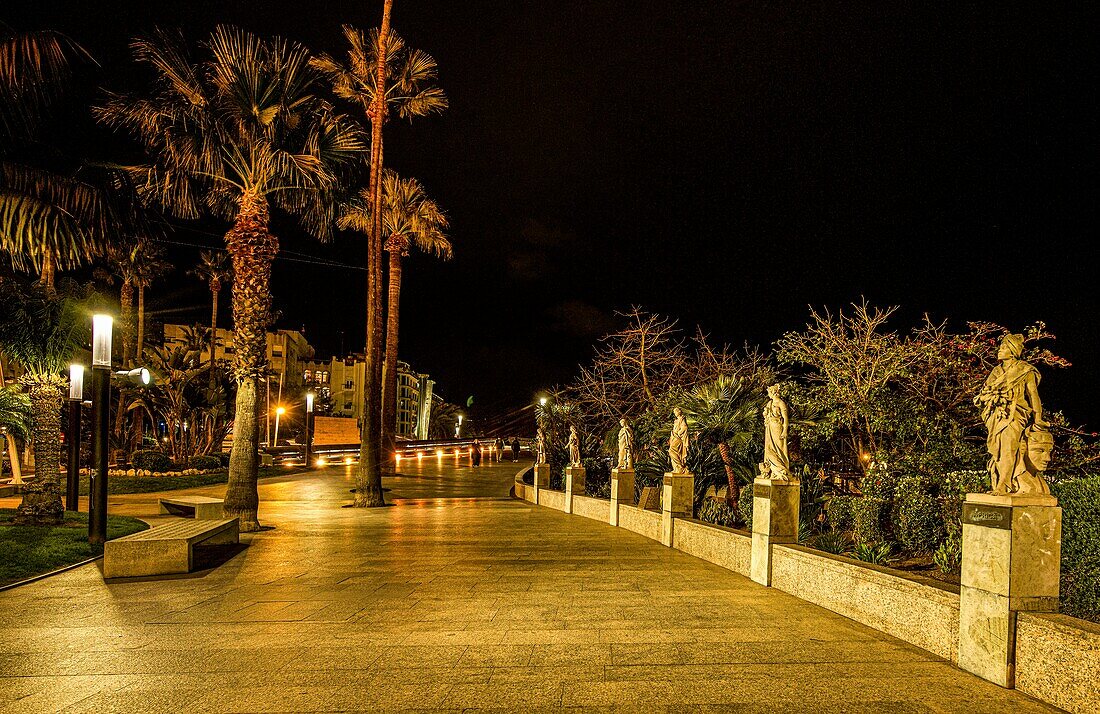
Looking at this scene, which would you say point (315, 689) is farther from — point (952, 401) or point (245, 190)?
point (952, 401)

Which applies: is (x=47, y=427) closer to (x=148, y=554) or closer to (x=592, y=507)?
(x=148, y=554)

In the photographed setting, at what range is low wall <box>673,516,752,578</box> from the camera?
9.70 metres

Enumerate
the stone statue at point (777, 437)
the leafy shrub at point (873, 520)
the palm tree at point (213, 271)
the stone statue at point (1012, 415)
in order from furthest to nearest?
the palm tree at point (213, 271) → the leafy shrub at point (873, 520) → the stone statue at point (777, 437) → the stone statue at point (1012, 415)

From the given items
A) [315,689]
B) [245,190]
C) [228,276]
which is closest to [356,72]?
[245,190]

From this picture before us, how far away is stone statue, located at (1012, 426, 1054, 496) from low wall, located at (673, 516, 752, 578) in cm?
443

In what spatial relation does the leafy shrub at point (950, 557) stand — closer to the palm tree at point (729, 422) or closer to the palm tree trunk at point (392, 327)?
the palm tree at point (729, 422)

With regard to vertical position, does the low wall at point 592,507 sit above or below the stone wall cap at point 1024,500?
below

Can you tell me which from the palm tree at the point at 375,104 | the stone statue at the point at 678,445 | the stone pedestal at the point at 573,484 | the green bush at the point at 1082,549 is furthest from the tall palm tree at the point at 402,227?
the green bush at the point at 1082,549

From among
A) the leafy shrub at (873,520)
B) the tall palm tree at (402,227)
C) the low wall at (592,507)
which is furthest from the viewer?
the tall palm tree at (402,227)

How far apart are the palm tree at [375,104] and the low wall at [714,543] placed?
976cm

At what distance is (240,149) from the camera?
45.8ft

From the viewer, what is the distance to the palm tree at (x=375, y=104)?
62.1ft

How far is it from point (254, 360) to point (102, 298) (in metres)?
2.86

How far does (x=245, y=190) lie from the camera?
14219 millimetres
